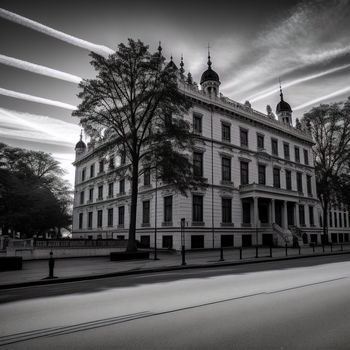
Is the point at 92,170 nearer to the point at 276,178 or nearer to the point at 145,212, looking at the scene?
the point at 145,212

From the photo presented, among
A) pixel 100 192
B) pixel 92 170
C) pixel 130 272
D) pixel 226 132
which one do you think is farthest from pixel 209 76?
pixel 130 272

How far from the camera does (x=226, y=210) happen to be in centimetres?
3206

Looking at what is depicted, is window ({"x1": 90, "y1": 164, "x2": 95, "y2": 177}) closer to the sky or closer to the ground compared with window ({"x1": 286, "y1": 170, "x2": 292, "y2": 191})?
closer to the sky

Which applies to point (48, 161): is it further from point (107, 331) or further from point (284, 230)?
point (107, 331)

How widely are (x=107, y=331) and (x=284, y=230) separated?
102 ft

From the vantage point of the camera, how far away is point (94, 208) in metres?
45.8

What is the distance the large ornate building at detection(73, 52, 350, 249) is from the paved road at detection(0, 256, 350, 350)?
56.8 feet

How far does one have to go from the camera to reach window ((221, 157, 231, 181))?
32844 mm

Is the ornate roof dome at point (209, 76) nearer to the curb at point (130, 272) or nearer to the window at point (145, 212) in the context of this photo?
the window at point (145, 212)

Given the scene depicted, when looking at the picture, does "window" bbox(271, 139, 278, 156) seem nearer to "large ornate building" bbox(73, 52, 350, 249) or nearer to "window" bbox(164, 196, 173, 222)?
"large ornate building" bbox(73, 52, 350, 249)

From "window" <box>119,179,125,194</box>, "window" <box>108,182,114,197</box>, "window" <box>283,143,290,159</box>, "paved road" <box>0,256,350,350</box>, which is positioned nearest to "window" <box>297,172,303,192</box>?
"window" <box>283,143,290,159</box>

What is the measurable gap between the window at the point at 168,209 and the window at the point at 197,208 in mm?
2162

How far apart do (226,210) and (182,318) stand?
88.2ft

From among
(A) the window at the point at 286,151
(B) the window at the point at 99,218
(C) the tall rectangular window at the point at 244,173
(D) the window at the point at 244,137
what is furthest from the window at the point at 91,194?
(A) the window at the point at 286,151
